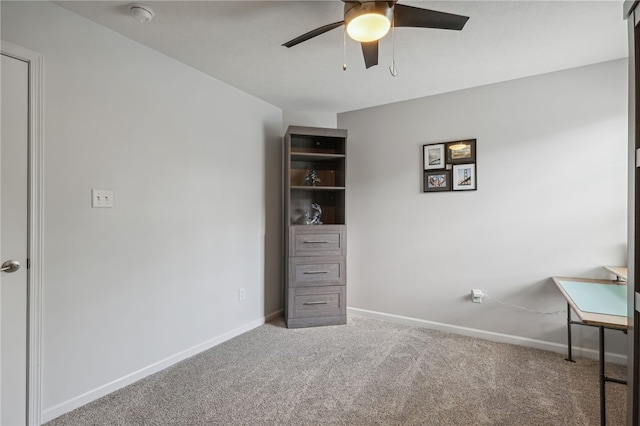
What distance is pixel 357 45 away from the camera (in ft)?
7.14

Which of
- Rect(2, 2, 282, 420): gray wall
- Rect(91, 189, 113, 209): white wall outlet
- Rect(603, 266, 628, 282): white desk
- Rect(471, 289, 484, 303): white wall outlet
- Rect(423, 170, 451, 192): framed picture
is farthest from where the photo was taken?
Rect(423, 170, 451, 192): framed picture

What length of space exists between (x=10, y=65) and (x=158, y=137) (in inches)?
32.7

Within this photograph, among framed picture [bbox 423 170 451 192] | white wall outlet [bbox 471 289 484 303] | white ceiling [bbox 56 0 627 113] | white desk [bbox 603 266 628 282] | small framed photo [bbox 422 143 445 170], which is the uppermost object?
white ceiling [bbox 56 0 627 113]

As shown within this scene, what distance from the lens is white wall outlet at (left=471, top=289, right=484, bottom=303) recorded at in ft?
9.43

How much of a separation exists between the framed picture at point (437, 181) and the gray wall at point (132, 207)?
1.77 m

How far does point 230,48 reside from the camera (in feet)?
7.27

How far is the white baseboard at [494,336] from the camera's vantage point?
243 centimetres

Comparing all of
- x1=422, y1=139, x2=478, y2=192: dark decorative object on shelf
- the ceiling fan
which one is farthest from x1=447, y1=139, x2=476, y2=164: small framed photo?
the ceiling fan

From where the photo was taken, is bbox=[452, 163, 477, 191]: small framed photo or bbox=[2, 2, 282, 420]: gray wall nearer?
bbox=[2, 2, 282, 420]: gray wall


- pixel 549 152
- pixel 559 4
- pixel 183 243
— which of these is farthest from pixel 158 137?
pixel 549 152

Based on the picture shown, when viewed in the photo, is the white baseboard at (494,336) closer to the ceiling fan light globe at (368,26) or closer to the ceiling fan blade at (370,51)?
the ceiling fan blade at (370,51)

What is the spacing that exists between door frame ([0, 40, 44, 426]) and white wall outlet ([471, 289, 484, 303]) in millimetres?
3209

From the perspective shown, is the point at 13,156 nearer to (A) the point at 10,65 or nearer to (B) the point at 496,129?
(A) the point at 10,65

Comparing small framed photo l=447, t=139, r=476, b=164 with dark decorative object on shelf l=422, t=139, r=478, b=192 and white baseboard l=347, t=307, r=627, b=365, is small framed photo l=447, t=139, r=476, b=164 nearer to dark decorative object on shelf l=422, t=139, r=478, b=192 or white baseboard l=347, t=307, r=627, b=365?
dark decorative object on shelf l=422, t=139, r=478, b=192
